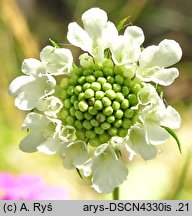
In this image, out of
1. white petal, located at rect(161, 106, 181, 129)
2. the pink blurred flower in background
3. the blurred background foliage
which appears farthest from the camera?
the blurred background foliage

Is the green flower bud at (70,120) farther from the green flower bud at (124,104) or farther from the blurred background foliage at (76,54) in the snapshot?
the blurred background foliage at (76,54)

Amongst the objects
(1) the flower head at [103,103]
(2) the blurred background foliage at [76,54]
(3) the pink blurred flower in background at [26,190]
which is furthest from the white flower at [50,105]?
(2) the blurred background foliage at [76,54]

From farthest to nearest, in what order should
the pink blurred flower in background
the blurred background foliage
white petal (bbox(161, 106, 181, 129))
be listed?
the blurred background foliage → the pink blurred flower in background → white petal (bbox(161, 106, 181, 129))

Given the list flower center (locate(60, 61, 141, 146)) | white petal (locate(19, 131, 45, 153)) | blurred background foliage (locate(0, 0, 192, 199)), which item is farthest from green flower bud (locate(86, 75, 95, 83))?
blurred background foliage (locate(0, 0, 192, 199))

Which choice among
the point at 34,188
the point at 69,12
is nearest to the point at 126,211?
the point at 34,188

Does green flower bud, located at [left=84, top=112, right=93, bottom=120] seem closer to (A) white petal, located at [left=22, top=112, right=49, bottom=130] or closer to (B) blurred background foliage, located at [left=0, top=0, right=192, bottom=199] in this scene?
(A) white petal, located at [left=22, top=112, right=49, bottom=130]
